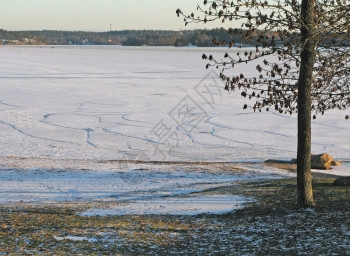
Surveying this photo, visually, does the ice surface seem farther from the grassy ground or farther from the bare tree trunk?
the bare tree trunk

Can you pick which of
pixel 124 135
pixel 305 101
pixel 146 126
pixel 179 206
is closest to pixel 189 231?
pixel 179 206

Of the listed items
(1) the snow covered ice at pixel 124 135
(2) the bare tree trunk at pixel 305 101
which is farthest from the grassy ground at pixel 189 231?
(1) the snow covered ice at pixel 124 135

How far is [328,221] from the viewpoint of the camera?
9039mm

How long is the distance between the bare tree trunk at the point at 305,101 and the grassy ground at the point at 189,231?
0.37 metres

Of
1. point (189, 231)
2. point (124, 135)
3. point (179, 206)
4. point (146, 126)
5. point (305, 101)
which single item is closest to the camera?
point (189, 231)

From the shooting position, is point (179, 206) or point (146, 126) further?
point (146, 126)

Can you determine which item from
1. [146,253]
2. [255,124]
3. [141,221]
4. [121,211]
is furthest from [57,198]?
[255,124]

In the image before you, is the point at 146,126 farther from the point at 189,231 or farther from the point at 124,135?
the point at 189,231

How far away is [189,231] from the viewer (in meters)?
8.88

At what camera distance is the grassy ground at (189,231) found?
7.65 m

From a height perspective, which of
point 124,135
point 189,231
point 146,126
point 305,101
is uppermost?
point 305,101

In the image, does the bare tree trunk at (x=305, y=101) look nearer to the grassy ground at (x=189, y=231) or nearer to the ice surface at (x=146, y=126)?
the grassy ground at (x=189, y=231)

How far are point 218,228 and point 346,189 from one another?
3974 millimetres

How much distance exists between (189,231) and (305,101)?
2.61 meters
